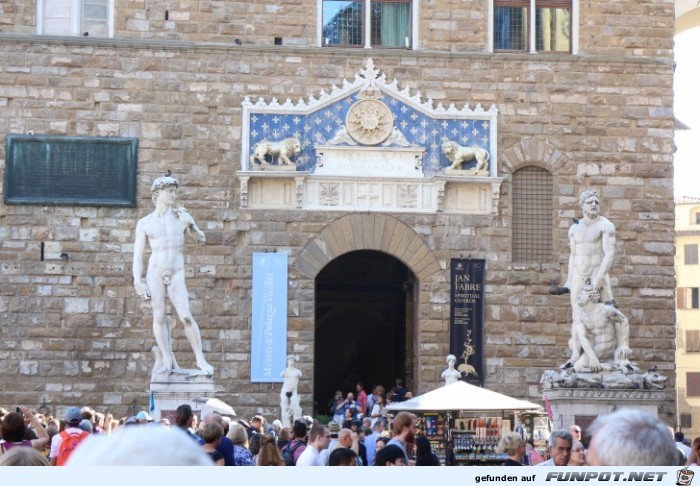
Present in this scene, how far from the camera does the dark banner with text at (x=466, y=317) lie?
23.4m

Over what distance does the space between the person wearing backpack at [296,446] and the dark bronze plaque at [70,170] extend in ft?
34.4

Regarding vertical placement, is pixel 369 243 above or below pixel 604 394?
above

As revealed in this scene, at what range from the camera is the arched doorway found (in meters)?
30.9

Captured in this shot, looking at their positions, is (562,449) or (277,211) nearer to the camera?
(562,449)

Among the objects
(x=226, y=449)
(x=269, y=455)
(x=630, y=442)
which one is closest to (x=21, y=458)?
(x=630, y=442)

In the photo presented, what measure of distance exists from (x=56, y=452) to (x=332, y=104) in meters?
12.9

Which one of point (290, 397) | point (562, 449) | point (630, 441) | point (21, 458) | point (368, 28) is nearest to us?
point (630, 441)

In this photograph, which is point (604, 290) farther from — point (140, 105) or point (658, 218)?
point (140, 105)

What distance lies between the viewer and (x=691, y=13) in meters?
28.5

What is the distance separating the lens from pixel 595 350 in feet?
65.2

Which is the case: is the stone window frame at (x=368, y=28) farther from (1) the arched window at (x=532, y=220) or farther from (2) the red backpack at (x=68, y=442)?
(2) the red backpack at (x=68, y=442)

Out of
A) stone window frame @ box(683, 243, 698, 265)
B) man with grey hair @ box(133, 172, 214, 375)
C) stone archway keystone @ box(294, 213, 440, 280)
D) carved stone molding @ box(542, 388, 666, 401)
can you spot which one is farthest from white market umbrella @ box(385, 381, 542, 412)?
stone window frame @ box(683, 243, 698, 265)

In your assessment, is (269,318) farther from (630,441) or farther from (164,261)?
(630,441)

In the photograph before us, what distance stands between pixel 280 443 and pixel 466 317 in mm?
9837
